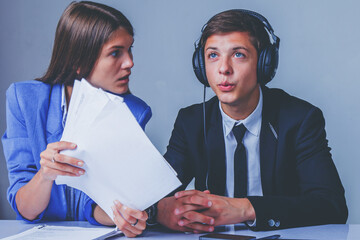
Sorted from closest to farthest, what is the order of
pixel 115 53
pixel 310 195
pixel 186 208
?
1. pixel 186 208
2. pixel 310 195
3. pixel 115 53

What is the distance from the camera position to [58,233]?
103cm

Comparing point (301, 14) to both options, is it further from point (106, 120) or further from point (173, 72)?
point (106, 120)

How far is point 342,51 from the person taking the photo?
80.9 inches

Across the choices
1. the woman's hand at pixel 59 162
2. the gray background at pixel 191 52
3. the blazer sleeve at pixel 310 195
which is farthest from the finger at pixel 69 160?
the gray background at pixel 191 52

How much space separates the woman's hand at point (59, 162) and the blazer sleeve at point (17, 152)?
306 mm

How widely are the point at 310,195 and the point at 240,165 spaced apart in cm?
29

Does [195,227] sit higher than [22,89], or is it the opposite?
[22,89]

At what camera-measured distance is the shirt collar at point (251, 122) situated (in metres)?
1.48

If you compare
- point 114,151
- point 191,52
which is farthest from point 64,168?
point 191,52

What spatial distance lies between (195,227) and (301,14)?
4.72 feet

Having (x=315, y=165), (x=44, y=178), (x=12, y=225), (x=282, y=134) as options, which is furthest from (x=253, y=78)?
(x=12, y=225)

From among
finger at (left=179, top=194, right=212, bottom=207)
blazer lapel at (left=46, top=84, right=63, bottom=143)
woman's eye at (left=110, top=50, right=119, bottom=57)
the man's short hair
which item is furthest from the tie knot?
blazer lapel at (left=46, top=84, right=63, bottom=143)

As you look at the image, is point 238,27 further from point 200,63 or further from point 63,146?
point 63,146

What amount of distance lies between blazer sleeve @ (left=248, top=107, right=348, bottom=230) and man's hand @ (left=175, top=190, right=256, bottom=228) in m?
0.03
